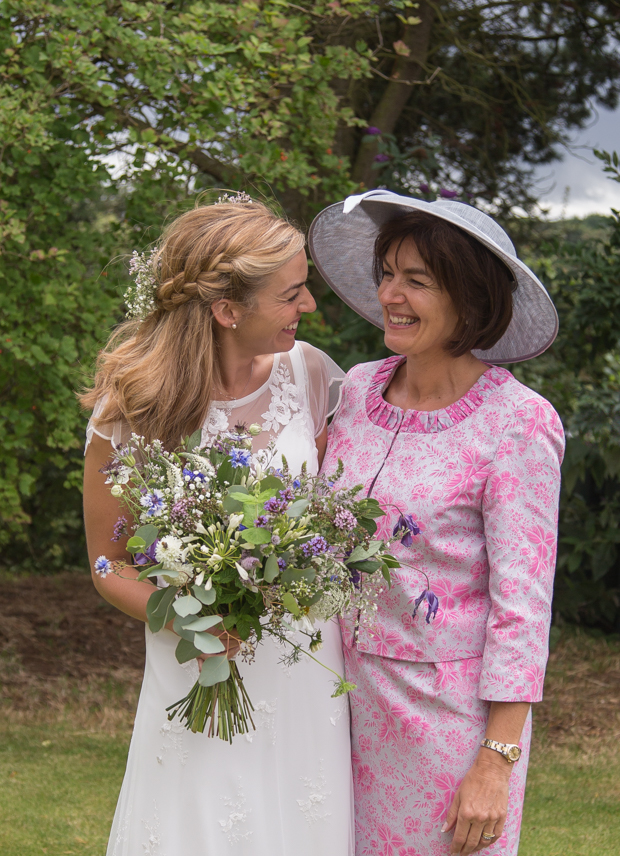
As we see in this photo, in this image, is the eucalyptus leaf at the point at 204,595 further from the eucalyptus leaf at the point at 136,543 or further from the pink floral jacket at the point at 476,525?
the pink floral jacket at the point at 476,525

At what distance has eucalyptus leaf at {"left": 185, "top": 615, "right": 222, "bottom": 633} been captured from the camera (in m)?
1.77

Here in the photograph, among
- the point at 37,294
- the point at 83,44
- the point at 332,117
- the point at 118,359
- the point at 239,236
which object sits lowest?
the point at 118,359

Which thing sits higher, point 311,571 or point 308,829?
point 311,571

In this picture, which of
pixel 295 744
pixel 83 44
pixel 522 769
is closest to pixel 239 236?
pixel 295 744

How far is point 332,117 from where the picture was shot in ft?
16.6

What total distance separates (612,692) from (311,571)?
14.9ft

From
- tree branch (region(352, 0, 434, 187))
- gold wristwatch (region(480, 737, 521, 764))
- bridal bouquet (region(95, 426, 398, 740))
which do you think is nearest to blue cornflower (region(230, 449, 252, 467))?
bridal bouquet (region(95, 426, 398, 740))

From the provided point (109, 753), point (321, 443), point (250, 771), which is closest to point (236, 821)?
point (250, 771)

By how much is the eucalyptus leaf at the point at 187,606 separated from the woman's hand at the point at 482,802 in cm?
74

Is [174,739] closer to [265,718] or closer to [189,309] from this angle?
[265,718]

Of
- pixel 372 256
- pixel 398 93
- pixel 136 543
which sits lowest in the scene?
pixel 136 543

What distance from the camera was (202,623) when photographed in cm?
178

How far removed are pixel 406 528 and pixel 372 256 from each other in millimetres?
900

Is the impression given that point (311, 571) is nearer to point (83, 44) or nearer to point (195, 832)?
point (195, 832)
